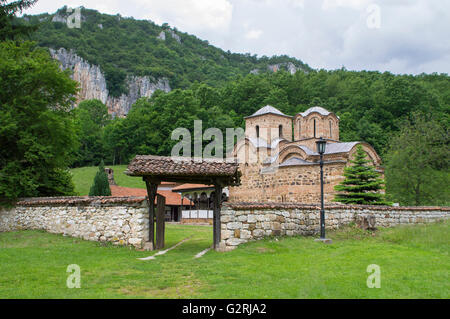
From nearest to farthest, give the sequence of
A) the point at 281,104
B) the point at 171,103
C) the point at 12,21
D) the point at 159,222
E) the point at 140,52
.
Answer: the point at 159,222
the point at 12,21
the point at 171,103
the point at 281,104
the point at 140,52

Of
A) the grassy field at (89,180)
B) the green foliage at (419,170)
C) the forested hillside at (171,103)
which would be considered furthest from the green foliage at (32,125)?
the grassy field at (89,180)

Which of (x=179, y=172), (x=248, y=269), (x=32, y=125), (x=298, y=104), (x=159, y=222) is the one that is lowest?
(x=248, y=269)

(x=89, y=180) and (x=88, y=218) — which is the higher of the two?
(x=89, y=180)

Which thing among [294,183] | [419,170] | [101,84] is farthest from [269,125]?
[101,84]

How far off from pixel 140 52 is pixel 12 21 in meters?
78.6

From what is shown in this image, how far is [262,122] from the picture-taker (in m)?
28.7

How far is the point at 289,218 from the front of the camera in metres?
10.7

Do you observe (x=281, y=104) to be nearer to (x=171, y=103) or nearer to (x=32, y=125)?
(x=171, y=103)

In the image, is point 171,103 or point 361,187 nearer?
point 361,187

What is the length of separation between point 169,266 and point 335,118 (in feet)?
69.3

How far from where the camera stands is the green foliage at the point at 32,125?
14.0 m

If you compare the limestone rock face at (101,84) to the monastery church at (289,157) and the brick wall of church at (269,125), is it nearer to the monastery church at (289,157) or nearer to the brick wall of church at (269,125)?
the brick wall of church at (269,125)
